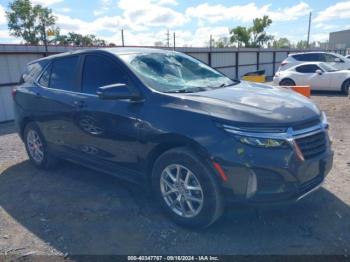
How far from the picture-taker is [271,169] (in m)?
2.40

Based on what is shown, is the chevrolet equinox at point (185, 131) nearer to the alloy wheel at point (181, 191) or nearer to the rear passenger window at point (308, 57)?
the alloy wheel at point (181, 191)

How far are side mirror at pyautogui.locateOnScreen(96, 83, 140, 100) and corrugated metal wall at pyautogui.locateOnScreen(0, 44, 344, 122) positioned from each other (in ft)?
25.3

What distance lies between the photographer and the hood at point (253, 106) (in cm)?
252

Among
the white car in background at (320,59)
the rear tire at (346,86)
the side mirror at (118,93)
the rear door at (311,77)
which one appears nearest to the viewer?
the side mirror at (118,93)

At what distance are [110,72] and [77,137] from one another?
3.16 ft

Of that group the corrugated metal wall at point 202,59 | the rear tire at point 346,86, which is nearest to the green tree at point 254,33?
the corrugated metal wall at point 202,59

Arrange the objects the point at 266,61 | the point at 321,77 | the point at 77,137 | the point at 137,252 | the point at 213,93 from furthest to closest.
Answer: the point at 266,61
the point at 321,77
the point at 77,137
the point at 213,93
the point at 137,252

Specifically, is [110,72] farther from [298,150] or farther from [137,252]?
[298,150]

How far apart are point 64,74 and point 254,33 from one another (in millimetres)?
55973

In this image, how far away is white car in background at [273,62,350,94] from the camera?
468 inches

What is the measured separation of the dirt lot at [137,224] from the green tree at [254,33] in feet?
178

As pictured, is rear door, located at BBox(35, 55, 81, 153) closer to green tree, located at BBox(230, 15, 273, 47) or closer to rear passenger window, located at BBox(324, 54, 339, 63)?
rear passenger window, located at BBox(324, 54, 339, 63)

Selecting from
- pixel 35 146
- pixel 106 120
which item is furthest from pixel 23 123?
pixel 106 120

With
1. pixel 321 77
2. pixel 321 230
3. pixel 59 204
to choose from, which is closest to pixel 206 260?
pixel 321 230
